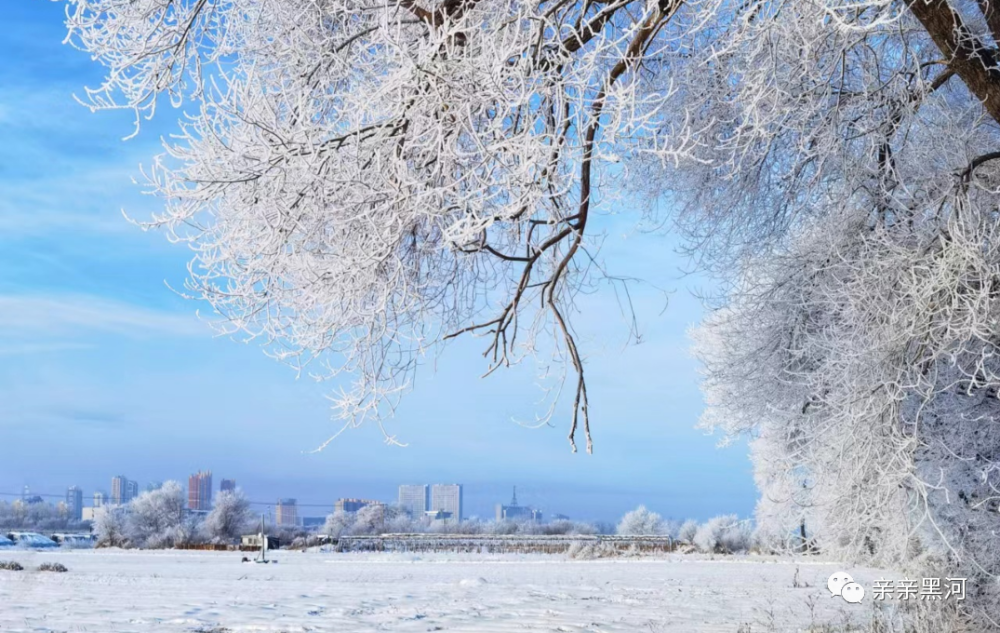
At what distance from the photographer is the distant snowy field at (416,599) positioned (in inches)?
350

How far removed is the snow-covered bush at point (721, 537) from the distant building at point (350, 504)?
16.3 meters

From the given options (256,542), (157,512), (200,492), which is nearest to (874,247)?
(256,542)

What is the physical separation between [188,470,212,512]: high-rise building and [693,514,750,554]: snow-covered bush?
2053cm

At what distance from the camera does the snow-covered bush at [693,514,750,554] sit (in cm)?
3050

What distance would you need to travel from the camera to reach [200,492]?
157 ft

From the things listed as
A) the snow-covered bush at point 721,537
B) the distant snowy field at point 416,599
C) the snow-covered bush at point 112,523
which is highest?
the snow-covered bush at point 112,523

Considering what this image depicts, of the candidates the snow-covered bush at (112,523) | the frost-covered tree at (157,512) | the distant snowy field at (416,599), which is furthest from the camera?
the frost-covered tree at (157,512)

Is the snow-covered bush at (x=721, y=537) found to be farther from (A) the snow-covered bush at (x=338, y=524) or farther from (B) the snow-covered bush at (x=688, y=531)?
(A) the snow-covered bush at (x=338, y=524)

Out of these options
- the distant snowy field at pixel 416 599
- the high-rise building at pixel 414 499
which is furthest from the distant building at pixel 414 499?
the distant snowy field at pixel 416 599

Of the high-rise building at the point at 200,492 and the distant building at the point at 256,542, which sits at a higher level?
the high-rise building at the point at 200,492

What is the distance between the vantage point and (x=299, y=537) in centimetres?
3378

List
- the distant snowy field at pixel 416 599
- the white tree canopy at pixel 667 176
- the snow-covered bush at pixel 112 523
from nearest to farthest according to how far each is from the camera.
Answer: the white tree canopy at pixel 667 176 → the distant snowy field at pixel 416 599 → the snow-covered bush at pixel 112 523

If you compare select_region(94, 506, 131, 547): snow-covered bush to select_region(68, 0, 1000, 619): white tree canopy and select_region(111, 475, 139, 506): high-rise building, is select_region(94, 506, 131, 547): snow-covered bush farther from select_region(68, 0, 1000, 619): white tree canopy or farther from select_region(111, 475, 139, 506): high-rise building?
select_region(68, 0, 1000, 619): white tree canopy

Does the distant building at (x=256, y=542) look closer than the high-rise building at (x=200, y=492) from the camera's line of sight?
Yes
